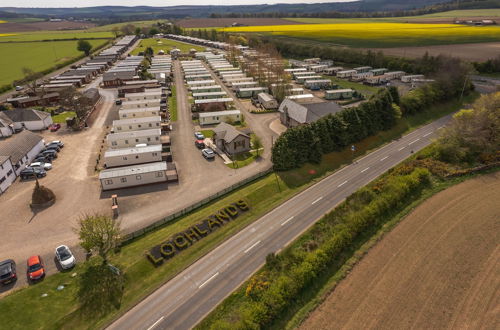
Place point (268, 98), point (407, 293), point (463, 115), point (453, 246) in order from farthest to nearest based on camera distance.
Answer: point (268, 98), point (463, 115), point (453, 246), point (407, 293)

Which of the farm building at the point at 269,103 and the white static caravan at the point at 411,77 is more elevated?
the white static caravan at the point at 411,77

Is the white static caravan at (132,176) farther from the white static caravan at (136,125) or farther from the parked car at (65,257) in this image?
the white static caravan at (136,125)

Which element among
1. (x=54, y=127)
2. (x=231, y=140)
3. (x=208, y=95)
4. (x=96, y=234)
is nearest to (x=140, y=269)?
(x=96, y=234)

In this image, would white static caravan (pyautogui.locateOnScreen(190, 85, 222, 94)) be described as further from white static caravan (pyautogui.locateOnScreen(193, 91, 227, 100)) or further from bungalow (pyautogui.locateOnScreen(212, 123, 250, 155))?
bungalow (pyautogui.locateOnScreen(212, 123, 250, 155))

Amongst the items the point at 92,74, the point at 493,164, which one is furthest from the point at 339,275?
the point at 92,74

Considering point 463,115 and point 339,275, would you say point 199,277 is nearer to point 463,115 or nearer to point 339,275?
point 339,275

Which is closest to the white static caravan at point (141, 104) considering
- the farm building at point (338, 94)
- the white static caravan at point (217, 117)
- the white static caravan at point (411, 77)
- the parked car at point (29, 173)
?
the white static caravan at point (217, 117)

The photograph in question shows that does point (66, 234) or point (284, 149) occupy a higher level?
point (284, 149)

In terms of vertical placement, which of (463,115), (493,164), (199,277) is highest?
(463,115)
